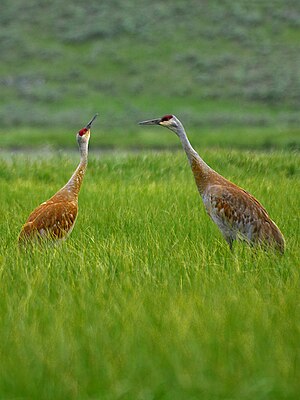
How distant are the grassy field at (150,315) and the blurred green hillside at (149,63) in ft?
61.2

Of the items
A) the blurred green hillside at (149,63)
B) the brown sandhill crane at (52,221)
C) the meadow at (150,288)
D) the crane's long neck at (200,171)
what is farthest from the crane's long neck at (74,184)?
the blurred green hillside at (149,63)

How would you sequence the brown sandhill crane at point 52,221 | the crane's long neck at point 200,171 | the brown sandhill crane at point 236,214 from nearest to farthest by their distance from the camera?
the brown sandhill crane at point 52,221 → the brown sandhill crane at point 236,214 → the crane's long neck at point 200,171

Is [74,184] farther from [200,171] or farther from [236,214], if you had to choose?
[236,214]

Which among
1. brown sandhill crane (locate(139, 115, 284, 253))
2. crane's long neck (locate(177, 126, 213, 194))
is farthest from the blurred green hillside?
brown sandhill crane (locate(139, 115, 284, 253))

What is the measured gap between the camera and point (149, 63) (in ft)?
109

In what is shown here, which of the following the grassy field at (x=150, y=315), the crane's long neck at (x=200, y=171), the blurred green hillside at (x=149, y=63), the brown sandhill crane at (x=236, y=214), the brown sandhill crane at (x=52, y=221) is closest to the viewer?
the grassy field at (x=150, y=315)

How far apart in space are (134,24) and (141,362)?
3336 centimetres

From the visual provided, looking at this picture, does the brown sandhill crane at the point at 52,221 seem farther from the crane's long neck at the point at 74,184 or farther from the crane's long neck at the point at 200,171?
the crane's long neck at the point at 200,171

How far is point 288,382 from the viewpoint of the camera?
3.56 m

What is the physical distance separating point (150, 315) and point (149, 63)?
29.3 m

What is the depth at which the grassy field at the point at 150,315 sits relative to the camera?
359cm

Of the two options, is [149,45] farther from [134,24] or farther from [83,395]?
[83,395]

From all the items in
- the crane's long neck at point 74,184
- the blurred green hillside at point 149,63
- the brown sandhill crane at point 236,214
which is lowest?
the blurred green hillside at point 149,63

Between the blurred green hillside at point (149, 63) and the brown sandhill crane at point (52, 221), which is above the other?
the brown sandhill crane at point (52, 221)
